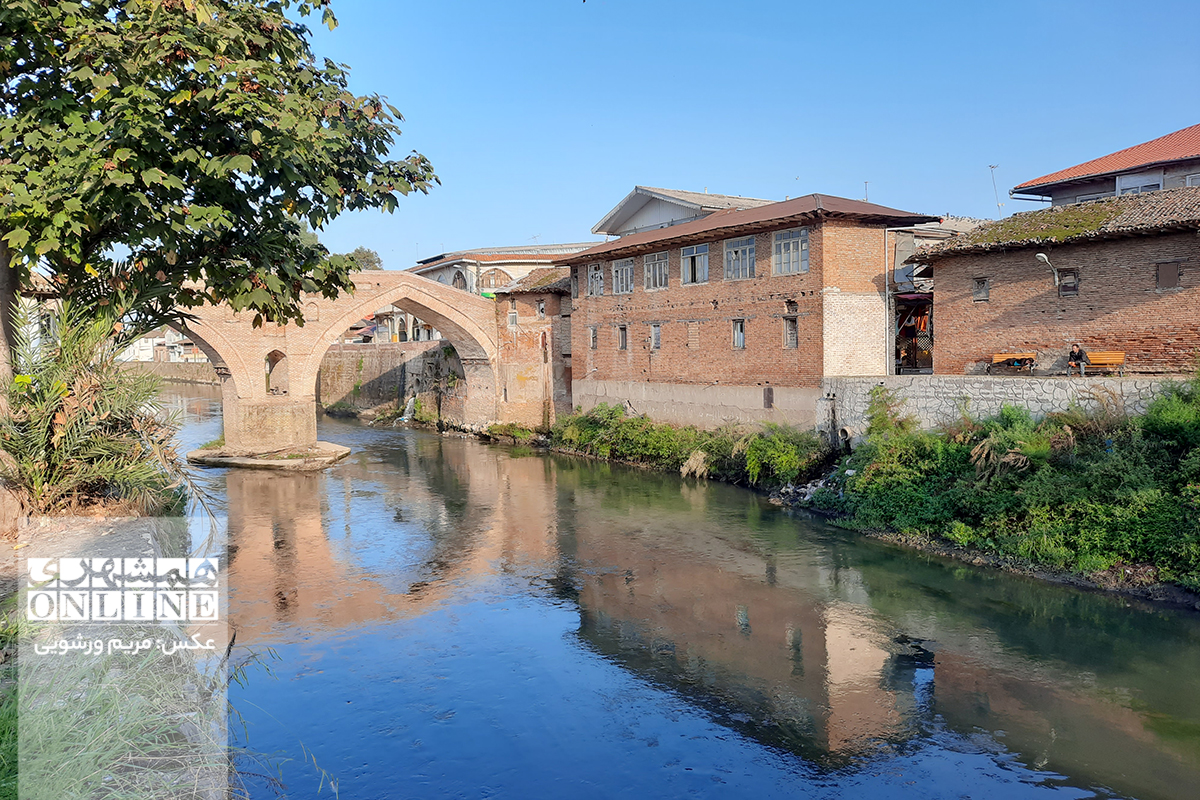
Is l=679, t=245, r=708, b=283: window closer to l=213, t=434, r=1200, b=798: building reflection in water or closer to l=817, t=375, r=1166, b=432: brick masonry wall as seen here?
l=817, t=375, r=1166, b=432: brick masonry wall

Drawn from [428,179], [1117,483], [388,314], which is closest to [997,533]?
[1117,483]

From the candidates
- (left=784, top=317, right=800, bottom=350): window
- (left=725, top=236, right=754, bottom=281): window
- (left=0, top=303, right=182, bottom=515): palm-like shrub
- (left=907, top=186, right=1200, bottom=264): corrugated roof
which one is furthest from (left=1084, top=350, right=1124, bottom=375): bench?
(left=0, top=303, right=182, bottom=515): palm-like shrub

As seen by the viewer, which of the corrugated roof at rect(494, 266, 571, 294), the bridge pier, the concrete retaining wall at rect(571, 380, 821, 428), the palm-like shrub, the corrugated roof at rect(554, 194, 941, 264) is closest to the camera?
the palm-like shrub

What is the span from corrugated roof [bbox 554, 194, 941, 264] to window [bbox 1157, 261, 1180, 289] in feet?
17.1

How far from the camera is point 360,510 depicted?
17.8 meters

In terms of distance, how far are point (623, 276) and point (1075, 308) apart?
12511 mm

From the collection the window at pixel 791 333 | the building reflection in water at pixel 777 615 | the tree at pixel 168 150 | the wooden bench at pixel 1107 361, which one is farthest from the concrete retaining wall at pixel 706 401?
the tree at pixel 168 150

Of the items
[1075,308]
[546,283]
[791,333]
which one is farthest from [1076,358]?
[546,283]

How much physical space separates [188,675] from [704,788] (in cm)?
401

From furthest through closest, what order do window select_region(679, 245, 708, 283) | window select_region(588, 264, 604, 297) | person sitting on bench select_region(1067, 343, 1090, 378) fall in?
window select_region(588, 264, 604, 297), window select_region(679, 245, 708, 283), person sitting on bench select_region(1067, 343, 1090, 378)

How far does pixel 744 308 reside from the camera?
20.1 meters

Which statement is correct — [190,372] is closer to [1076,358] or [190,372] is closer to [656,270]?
[656,270]

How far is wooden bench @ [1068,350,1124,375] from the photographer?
13906mm

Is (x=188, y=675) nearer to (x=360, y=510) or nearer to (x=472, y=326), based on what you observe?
(x=360, y=510)
